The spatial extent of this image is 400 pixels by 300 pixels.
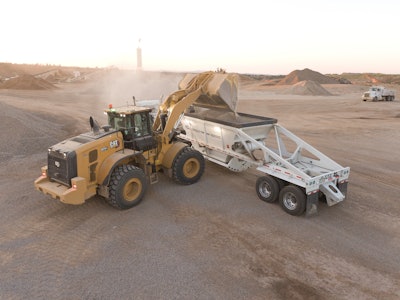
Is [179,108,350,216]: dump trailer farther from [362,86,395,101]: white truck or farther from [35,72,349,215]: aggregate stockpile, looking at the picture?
[362,86,395,101]: white truck

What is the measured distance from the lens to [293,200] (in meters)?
8.05

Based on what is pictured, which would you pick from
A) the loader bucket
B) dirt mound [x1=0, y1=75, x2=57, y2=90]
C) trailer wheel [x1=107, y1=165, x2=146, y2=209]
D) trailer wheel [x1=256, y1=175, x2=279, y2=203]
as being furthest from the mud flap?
dirt mound [x1=0, y1=75, x2=57, y2=90]

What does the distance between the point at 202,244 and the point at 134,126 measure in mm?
3786

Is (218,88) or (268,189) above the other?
(218,88)

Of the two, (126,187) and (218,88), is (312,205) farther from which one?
(126,187)

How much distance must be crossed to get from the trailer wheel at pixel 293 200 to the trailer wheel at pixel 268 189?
0.88ft

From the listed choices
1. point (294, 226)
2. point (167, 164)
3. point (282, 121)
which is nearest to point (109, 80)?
point (282, 121)

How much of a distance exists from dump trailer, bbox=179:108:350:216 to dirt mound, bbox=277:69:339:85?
6954 centimetres

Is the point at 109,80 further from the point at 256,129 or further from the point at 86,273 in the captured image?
the point at 86,273

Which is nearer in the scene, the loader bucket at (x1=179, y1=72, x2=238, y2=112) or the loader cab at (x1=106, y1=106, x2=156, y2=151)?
the loader cab at (x1=106, y1=106, x2=156, y2=151)

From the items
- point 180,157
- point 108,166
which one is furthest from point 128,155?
point 180,157

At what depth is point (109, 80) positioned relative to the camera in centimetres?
3634

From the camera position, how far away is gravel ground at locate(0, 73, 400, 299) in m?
5.51

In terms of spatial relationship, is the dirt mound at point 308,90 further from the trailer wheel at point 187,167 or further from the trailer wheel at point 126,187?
the trailer wheel at point 126,187
